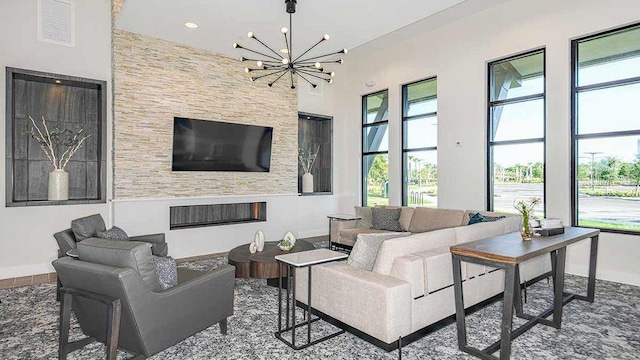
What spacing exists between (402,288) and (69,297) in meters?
2.33

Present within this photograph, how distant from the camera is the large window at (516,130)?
5391mm

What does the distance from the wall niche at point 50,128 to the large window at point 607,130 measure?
688 cm

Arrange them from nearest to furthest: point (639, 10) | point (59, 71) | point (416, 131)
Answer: point (639, 10), point (59, 71), point (416, 131)

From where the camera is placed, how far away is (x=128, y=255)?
91.4 inches

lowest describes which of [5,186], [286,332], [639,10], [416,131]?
[286,332]

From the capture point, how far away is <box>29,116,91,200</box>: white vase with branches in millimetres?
5047

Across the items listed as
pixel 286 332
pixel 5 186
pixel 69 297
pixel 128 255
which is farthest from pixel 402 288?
pixel 5 186

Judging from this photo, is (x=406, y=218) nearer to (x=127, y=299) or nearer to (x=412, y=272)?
(x=412, y=272)

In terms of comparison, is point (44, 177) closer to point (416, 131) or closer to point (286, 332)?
point (286, 332)

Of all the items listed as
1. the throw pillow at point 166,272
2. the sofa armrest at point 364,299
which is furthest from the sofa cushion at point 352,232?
the throw pillow at point 166,272

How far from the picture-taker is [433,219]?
5773mm

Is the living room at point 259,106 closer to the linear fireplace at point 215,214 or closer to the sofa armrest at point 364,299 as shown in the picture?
the linear fireplace at point 215,214

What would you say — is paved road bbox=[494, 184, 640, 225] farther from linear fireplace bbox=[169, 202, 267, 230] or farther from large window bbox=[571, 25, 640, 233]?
linear fireplace bbox=[169, 202, 267, 230]

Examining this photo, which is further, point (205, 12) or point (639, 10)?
point (205, 12)
